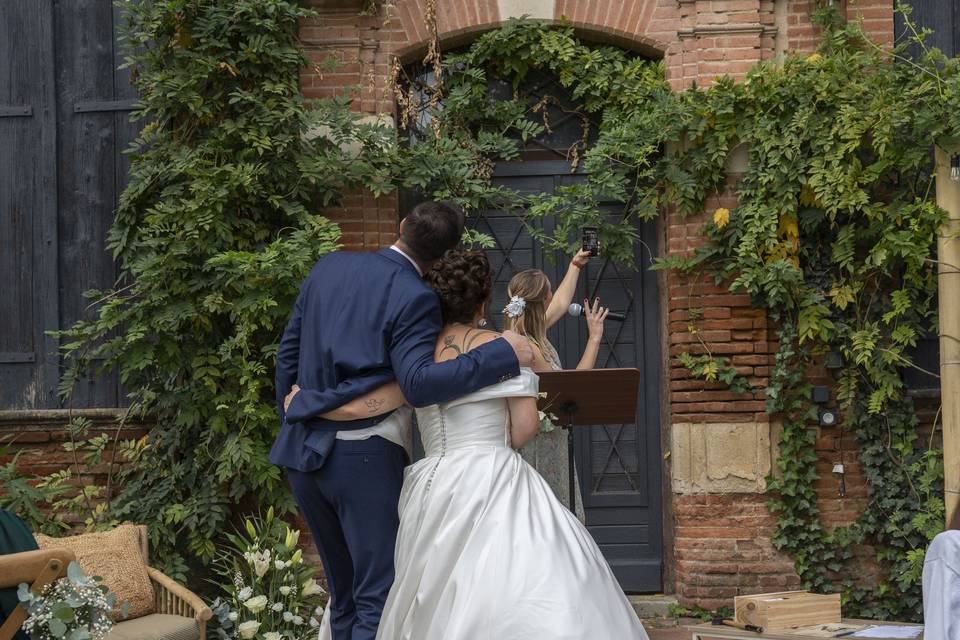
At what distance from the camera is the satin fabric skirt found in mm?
3926

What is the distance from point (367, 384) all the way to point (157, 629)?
2.04 metres

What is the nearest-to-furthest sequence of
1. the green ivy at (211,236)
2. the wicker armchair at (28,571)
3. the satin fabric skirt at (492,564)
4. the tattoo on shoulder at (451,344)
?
the wicker armchair at (28,571) → the satin fabric skirt at (492,564) → the tattoo on shoulder at (451,344) → the green ivy at (211,236)

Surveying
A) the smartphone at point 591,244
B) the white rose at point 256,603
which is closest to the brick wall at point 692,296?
the smartphone at point 591,244

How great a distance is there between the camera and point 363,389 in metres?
4.27

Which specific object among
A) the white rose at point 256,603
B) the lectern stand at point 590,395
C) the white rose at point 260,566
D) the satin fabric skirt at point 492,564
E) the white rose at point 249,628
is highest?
the lectern stand at point 590,395

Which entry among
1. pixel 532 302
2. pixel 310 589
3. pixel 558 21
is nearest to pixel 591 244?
pixel 532 302

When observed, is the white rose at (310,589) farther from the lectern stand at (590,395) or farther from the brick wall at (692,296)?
the lectern stand at (590,395)

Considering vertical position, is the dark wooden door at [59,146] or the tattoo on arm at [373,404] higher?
the dark wooden door at [59,146]

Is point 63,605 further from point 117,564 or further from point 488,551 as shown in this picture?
point 117,564

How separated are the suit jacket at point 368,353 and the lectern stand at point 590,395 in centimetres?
100

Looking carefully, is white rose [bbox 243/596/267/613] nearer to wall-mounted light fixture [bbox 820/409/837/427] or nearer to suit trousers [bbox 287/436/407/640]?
suit trousers [bbox 287/436/407/640]

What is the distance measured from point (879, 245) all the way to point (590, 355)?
1.89 m

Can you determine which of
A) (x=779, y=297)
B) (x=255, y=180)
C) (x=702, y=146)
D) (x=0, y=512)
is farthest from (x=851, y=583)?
(x=0, y=512)

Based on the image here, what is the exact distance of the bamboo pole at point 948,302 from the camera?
6469 millimetres
